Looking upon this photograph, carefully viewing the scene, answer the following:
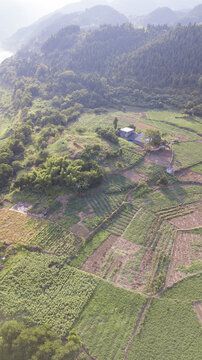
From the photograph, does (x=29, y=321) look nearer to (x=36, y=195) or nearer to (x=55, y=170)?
(x=36, y=195)

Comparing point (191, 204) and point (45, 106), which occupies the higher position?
point (45, 106)

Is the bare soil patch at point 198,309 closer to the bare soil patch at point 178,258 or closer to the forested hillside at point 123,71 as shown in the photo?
the bare soil patch at point 178,258

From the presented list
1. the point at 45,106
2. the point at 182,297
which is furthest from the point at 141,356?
the point at 45,106

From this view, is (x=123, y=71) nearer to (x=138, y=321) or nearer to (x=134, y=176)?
(x=134, y=176)

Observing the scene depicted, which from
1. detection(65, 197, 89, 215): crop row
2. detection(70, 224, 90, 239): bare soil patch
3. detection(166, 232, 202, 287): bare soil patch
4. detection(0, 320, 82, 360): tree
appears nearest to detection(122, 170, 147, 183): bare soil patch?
detection(65, 197, 89, 215): crop row

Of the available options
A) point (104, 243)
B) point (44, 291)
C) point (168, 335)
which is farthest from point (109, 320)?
point (104, 243)

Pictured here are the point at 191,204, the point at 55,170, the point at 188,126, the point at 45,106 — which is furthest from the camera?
the point at 45,106
